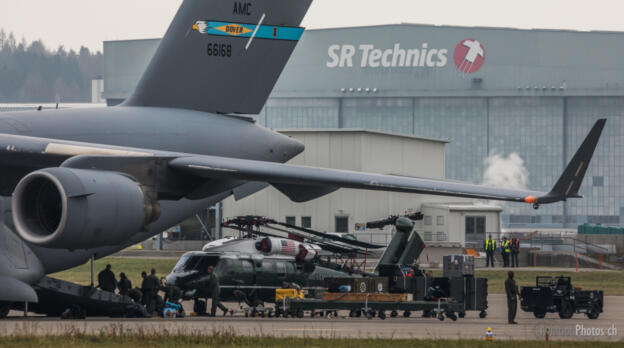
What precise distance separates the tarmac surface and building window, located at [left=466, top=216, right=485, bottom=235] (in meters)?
28.8

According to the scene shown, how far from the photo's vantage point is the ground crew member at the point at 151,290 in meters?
24.5

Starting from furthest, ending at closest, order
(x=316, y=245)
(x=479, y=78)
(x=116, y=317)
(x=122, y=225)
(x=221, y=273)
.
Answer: (x=479, y=78) → (x=316, y=245) → (x=221, y=273) → (x=116, y=317) → (x=122, y=225)

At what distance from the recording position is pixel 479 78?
291ft

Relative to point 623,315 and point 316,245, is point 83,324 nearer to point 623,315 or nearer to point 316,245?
point 316,245

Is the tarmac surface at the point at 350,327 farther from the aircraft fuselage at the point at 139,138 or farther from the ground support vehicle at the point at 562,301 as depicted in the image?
the aircraft fuselage at the point at 139,138

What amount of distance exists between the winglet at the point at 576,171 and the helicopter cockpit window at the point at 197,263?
39.1ft

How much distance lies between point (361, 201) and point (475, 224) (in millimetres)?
6786

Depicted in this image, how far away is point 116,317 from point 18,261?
3.75 meters

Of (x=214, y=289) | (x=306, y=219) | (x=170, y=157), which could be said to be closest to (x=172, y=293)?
(x=214, y=289)

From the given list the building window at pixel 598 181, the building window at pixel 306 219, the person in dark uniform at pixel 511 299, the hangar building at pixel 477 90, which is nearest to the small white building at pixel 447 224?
the building window at pixel 306 219

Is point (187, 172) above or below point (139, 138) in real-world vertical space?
below

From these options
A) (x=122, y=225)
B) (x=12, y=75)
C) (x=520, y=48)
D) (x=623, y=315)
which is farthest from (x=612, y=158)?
(x=12, y=75)

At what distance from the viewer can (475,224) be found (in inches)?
2192

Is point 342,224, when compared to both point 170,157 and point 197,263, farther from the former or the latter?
point 170,157
